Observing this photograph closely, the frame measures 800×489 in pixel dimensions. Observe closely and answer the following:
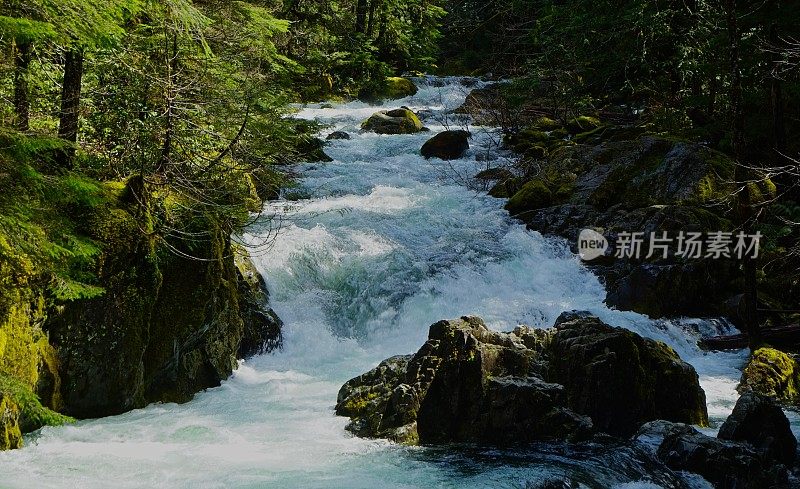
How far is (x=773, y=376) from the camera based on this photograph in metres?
8.88

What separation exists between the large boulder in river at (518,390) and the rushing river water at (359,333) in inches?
12.5

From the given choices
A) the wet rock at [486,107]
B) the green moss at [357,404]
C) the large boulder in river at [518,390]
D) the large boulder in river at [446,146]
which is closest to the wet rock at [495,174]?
the large boulder in river at [446,146]

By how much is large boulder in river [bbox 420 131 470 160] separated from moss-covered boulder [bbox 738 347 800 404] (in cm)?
1207

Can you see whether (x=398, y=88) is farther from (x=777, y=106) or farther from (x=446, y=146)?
(x=777, y=106)

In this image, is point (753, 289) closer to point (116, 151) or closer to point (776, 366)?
point (776, 366)

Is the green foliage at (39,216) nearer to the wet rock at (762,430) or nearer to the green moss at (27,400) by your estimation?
the green moss at (27,400)

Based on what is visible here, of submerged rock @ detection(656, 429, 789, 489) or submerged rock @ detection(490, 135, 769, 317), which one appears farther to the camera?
submerged rock @ detection(490, 135, 769, 317)

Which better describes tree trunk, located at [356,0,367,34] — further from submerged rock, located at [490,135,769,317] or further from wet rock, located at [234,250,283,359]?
wet rock, located at [234,250,283,359]

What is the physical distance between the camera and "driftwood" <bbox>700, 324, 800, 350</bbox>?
10.2 m

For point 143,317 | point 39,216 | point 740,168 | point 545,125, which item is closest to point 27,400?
point 39,216

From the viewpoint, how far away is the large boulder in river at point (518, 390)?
23.1 ft

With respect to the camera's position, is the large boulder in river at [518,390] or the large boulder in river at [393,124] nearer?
the large boulder in river at [518,390]

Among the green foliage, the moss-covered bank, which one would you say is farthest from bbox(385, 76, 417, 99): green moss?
the green foliage

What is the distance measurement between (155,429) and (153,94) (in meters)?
3.90
